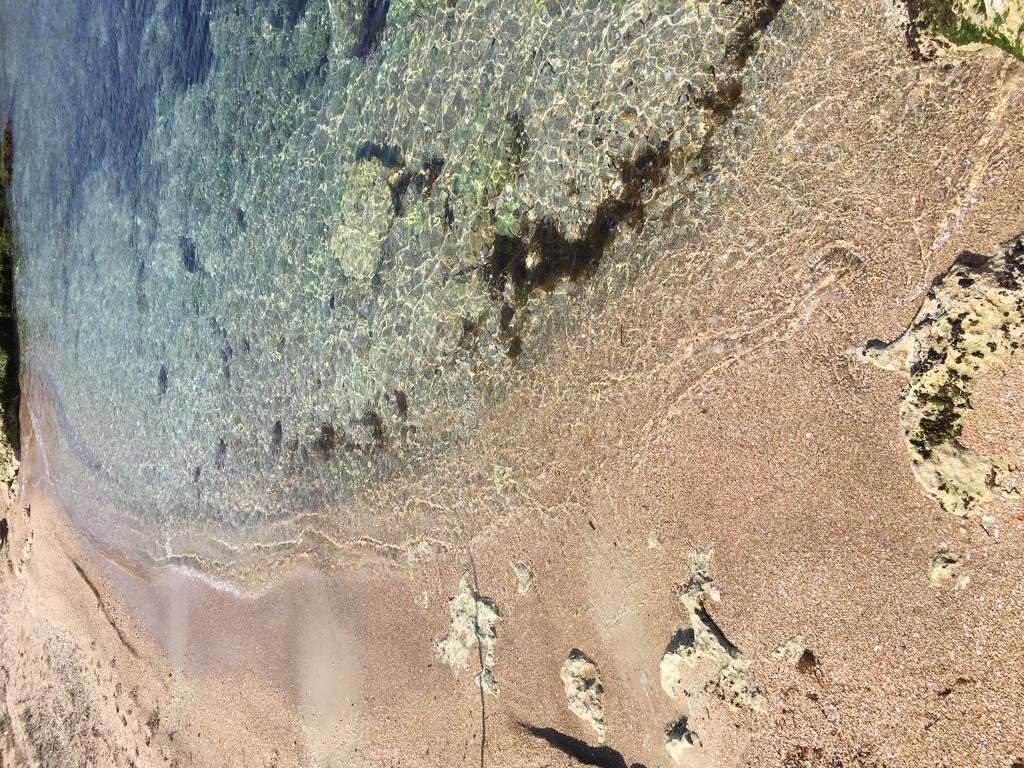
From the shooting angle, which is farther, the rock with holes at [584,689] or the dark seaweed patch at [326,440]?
the dark seaweed patch at [326,440]

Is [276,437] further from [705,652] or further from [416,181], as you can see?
[705,652]

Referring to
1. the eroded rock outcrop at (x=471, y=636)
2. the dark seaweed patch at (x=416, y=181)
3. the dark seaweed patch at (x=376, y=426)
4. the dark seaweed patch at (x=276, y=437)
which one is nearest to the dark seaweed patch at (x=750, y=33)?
the dark seaweed patch at (x=416, y=181)

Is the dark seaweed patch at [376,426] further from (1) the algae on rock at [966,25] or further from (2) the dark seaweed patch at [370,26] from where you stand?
(1) the algae on rock at [966,25]

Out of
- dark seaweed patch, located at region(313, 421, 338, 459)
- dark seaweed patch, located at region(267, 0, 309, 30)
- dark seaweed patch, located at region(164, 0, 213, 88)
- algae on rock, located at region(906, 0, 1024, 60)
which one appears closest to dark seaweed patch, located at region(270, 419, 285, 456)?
dark seaweed patch, located at region(313, 421, 338, 459)

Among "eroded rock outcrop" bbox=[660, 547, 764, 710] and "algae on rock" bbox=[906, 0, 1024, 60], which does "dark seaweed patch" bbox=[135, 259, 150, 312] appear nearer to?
"eroded rock outcrop" bbox=[660, 547, 764, 710]

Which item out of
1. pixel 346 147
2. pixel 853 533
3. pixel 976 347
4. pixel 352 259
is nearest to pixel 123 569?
pixel 352 259

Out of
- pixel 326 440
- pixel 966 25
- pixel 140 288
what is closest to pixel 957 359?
pixel 966 25
